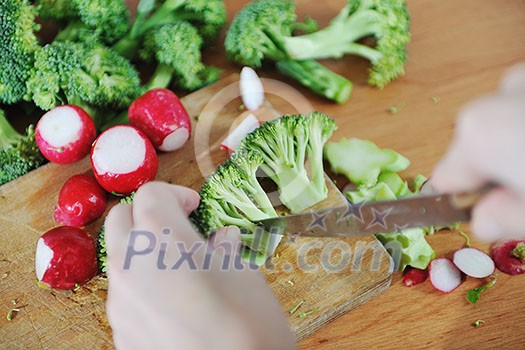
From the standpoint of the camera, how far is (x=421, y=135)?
1862 millimetres

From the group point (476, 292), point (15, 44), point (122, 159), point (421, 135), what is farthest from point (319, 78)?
point (15, 44)

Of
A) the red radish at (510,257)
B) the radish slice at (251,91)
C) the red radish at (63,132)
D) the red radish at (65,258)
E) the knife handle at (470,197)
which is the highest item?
the knife handle at (470,197)

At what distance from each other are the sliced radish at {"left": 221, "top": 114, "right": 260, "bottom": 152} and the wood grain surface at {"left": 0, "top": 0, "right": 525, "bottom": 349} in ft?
0.47

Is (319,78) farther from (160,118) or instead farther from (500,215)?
(500,215)

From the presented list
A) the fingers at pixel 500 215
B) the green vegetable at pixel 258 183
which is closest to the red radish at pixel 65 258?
the green vegetable at pixel 258 183

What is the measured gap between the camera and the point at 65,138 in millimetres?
1661

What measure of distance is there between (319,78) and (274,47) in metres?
0.18

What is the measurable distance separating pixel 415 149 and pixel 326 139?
0.31 metres

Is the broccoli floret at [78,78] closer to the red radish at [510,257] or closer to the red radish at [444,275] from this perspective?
the red radish at [444,275]

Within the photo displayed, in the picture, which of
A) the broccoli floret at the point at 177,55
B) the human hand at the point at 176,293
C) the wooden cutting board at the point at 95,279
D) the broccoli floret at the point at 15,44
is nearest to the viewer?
the human hand at the point at 176,293

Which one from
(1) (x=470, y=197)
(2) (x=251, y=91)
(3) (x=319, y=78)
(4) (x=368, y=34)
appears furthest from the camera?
(4) (x=368, y=34)

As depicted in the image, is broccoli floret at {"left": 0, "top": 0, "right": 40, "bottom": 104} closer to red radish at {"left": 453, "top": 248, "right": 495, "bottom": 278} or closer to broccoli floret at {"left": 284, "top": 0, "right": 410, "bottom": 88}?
broccoli floret at {"left": 284, "top": 0, "right": 410, "bottom": 88}

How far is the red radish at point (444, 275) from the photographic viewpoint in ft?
4.99

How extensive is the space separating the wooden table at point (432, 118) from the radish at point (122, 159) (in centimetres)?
55
